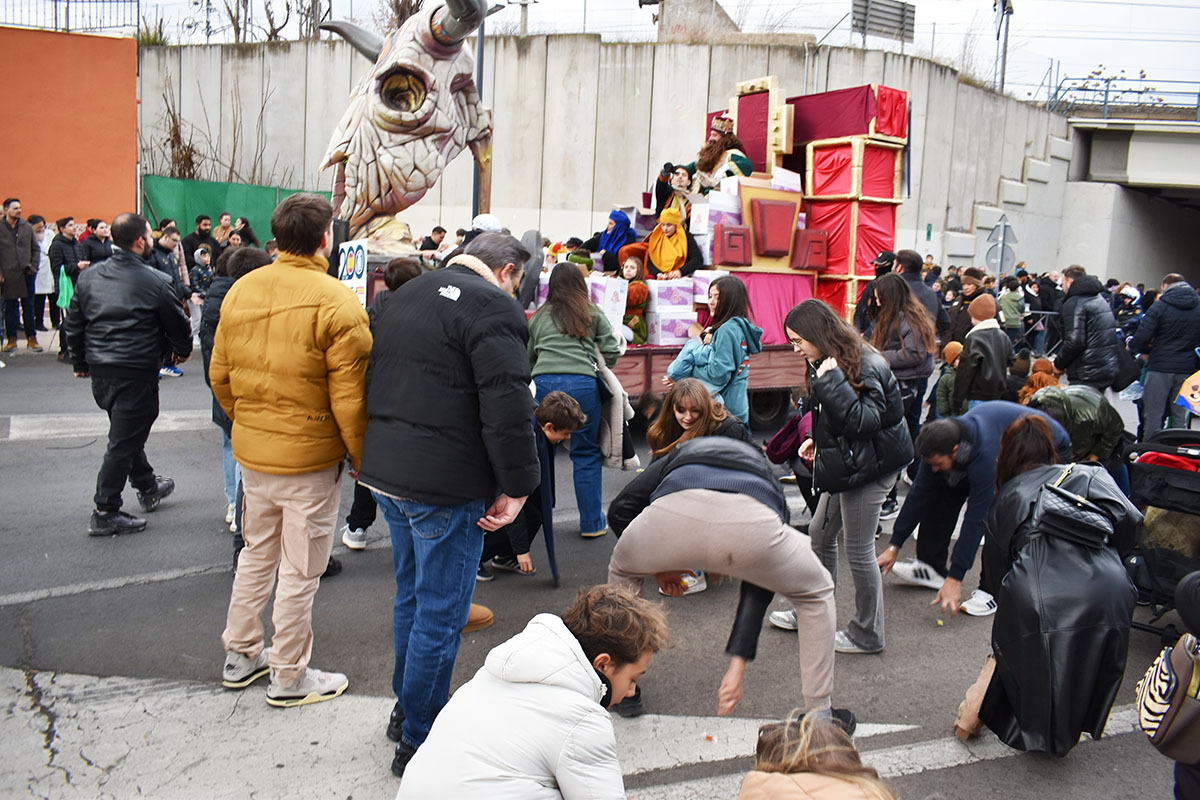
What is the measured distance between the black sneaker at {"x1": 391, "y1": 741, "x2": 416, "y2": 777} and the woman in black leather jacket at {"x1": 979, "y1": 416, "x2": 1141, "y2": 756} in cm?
223

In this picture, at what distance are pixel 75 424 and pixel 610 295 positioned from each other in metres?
5.03

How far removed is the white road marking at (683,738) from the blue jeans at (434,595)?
0.81 meters

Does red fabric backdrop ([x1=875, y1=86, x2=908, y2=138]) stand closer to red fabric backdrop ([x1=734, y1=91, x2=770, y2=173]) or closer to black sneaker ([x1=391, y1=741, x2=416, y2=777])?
red fabric backdrop ([x1=734, y1=91, x2=770, y2=173])

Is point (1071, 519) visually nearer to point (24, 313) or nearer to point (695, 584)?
point (695, 584)

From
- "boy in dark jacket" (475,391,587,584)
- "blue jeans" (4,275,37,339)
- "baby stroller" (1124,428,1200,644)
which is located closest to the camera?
"baby stroller" (1124,428,1200,644)

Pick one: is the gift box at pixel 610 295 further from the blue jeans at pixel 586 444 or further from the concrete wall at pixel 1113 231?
the concrete wall at pixel 1113 231

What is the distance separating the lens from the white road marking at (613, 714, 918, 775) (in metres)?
3.69

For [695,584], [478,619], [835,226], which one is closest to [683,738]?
[478,619]

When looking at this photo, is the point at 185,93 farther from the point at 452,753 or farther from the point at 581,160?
the point at 452,753

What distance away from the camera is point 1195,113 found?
1147 inches

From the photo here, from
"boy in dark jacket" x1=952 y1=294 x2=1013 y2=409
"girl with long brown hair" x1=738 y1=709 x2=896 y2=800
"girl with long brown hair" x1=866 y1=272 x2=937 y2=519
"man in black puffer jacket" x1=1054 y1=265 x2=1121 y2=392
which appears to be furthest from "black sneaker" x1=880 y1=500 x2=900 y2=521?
"girl with long brown hair" x1=738 y1=709 x2=896 y2=800

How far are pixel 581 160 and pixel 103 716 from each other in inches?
799

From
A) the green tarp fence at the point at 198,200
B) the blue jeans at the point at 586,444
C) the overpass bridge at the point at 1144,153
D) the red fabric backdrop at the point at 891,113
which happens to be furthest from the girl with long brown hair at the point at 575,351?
the overpass bridge at the point at 1144,153

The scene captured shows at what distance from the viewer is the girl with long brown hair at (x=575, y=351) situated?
584 cm
